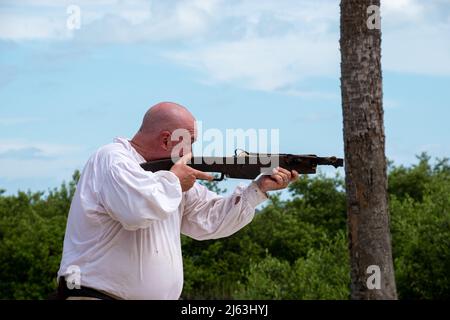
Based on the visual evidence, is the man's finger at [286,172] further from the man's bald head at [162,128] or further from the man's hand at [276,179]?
the man's bald head at [162,128]

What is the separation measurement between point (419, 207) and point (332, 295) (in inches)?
129

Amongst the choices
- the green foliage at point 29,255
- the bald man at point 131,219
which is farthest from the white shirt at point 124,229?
the green foliage at point 29,255

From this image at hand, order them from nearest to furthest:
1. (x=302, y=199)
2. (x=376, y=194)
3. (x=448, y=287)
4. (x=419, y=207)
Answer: (x=376, y=194)
(x=448, y=287)
(x=419, y=207)
(x=302, y=199)

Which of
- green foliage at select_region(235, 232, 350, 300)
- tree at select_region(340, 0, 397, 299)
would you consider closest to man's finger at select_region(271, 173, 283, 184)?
tree at select_region(340, 0, 397, 299)

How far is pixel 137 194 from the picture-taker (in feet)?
17.0

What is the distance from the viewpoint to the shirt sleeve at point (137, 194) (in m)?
5.17

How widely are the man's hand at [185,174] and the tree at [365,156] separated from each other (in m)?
4.01

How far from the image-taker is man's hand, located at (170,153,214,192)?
5493mm

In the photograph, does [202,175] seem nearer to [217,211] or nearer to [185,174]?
[185,174]

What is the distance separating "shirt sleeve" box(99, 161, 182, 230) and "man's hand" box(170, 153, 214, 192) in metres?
0.13

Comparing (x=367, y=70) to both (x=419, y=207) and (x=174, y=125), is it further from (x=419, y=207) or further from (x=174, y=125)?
(x=419, y=207)

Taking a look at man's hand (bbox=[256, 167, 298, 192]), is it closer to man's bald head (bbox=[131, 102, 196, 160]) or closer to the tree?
man's bald head (bbox=[131, 102, 196, 160])

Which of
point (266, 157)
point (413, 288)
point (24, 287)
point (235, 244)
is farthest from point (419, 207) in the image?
point (266, 157)

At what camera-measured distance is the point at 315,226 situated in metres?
20.1
